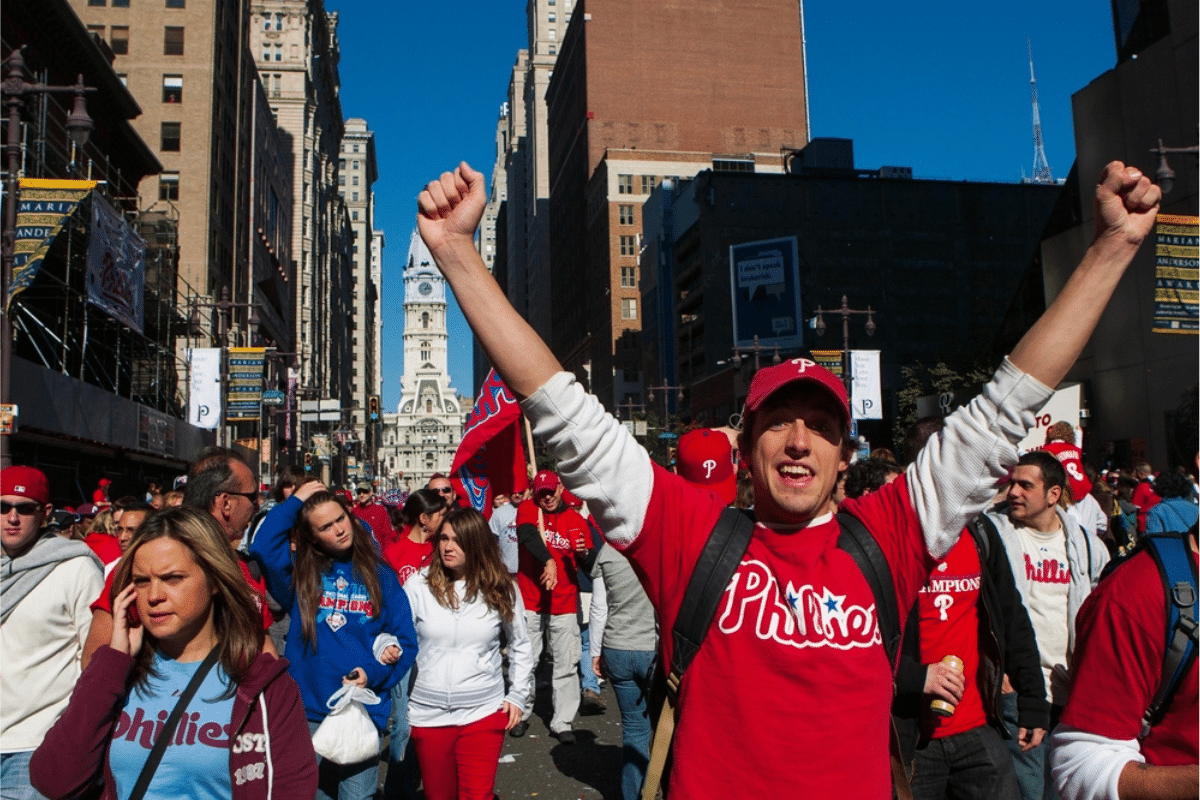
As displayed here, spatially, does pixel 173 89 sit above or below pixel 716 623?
above

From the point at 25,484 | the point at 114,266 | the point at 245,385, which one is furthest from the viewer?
the point at 245,385

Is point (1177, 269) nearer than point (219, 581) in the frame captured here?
No

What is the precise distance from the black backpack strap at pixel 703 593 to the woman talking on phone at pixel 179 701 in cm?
151

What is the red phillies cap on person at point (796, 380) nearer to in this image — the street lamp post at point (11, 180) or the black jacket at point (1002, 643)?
the black jacket at point (1002, 643)

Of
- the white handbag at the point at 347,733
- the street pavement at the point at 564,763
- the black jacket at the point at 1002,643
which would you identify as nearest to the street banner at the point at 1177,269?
the street pavement at the point at 564,763

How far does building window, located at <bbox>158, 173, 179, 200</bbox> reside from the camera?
5222cm

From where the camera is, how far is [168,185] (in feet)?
172

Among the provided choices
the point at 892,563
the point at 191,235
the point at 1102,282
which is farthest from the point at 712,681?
the point at 191,235

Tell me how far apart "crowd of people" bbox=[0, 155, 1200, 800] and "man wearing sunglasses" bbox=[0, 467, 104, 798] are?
1 cm

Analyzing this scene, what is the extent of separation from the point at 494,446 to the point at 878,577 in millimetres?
5943

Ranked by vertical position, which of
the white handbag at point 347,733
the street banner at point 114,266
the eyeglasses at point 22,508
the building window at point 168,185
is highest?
the building window at point 168,185

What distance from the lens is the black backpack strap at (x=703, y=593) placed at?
8.46 feet

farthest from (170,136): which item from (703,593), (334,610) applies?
(703,593)

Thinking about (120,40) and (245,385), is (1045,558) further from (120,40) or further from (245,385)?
(120,40)
